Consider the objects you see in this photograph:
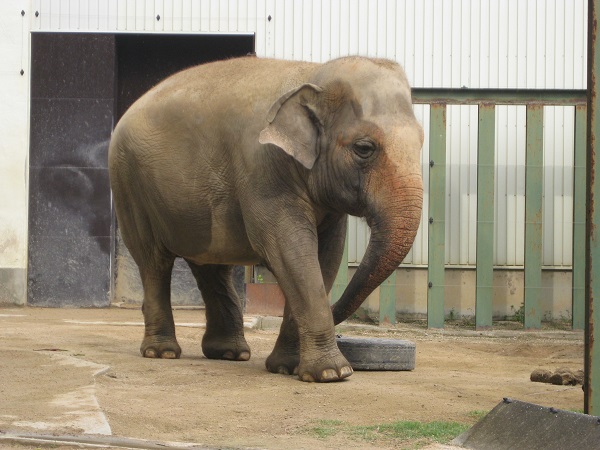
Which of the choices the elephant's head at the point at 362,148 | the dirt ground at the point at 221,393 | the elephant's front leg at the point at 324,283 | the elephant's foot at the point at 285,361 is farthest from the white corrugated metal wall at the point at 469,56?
the elephant's head at the point at 362,148

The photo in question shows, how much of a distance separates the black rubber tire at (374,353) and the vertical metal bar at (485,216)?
533cm

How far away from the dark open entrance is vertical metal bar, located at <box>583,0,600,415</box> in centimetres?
1056

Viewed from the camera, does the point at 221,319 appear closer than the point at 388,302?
Yes

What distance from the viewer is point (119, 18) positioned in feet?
52.2

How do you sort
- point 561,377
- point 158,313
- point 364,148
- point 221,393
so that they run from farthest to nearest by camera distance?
point 158,313, point 561,377, point 364,148, point 221,393

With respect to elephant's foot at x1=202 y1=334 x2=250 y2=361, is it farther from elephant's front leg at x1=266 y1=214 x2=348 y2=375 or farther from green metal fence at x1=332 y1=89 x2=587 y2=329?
green metal fence at x1=332 y1=89 x2=587 y2=329

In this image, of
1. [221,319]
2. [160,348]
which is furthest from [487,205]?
A: [160,348]

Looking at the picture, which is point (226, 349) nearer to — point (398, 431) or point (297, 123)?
point (297, 123)

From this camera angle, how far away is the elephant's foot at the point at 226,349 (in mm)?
9727

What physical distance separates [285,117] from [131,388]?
81.0 inches

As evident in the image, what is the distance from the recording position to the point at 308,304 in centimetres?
800

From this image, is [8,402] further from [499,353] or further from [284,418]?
[499,353]

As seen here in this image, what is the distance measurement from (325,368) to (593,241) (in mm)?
2518

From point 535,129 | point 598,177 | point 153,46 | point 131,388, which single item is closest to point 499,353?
point 535,129
